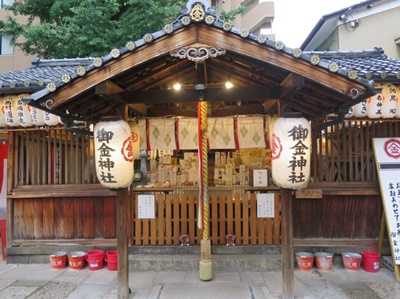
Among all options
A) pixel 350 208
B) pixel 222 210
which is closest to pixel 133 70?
pixel 222 210

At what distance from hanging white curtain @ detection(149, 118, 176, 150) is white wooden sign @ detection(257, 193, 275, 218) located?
2794mm

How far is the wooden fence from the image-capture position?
7914 millimetres

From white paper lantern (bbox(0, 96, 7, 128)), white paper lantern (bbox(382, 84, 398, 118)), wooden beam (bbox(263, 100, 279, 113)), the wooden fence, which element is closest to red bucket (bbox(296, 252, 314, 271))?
the wooden fence

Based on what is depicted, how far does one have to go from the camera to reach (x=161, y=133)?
7.70 meters

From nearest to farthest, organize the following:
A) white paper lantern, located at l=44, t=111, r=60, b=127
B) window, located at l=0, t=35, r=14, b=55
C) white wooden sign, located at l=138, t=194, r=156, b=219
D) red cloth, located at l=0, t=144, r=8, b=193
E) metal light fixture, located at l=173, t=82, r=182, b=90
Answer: metal light fixture, located at l=173, t=82, r=182, b=90
white paper lantern, located at l=44, t=111, r=60, b=127
white wooden sign, located at l=138, t=194, r=156, b=219
red cloth, located at l=0, t=144, r=8, b=193
window, located at l=0, t=35, r=14, b=55

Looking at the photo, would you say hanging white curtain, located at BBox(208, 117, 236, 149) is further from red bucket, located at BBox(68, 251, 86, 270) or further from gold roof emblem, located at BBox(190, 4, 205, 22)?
red bucket, located at BBox(68, 251, 86, 270)

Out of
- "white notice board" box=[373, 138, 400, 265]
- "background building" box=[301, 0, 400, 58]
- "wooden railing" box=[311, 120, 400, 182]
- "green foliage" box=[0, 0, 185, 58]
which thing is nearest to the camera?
"white notice board" box=[373, 138, 400, 265]

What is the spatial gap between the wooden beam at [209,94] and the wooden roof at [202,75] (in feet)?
0.06

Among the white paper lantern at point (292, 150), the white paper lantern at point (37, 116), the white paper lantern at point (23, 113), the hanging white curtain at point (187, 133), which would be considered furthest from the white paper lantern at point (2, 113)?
the white paper lantern at point (292, 150)

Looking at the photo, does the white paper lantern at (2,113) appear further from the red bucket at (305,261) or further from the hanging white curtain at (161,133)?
the red bucket at (305,261)

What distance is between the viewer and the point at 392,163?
7.45 meters

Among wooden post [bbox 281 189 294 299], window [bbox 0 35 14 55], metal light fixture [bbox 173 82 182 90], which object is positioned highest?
window [bbox 0 35 14 55]

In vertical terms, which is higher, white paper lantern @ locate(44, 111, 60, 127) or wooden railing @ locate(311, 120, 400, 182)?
white paper lantern @ locate(44, 111, 60, 127)

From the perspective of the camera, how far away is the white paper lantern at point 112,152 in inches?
212
